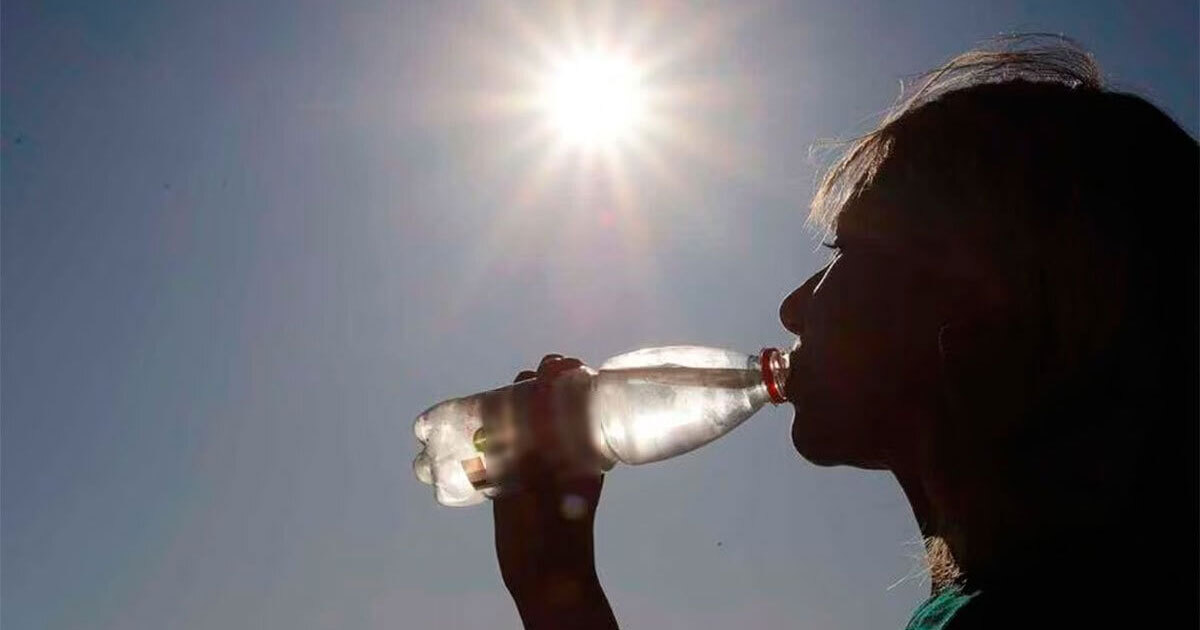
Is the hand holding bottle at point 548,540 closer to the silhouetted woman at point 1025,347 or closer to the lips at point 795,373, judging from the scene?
the silhouetted woman at point 1025,347

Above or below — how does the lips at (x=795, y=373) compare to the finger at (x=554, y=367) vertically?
below

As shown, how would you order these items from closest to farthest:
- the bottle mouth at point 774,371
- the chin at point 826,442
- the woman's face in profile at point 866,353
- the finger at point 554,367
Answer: the woman's face in profile at point 866,353 → the chin at point 826,442 → the finger at point 554,367 → the bottle mouth at point 774,371

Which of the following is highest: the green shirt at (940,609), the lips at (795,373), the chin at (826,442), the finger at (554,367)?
the finger at (554,367)

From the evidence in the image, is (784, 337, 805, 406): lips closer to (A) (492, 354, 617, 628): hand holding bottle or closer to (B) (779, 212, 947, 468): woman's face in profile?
(B) (779, 212, 947, 468): woman's face in profile

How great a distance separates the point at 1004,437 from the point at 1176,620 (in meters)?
0.44

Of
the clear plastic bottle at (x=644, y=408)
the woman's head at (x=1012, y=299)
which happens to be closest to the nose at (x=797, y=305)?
the woman's head at (x=1012, y=299)

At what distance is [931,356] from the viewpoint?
1.81 meters

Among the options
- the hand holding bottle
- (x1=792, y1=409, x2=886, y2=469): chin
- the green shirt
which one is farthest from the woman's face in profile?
the hand holding bottle

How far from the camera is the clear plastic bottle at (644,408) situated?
265 cm

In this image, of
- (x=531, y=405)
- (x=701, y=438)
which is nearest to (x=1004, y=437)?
(x=531, y=405)

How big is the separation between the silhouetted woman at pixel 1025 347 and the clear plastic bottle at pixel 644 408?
0.56 metres

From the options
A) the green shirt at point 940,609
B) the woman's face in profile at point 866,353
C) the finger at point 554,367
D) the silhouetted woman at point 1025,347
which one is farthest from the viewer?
the finger at point 554,367

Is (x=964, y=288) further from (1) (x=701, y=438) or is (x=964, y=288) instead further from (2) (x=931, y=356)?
(1) (x=701, y=438)

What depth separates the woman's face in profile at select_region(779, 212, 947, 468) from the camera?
183 cm
